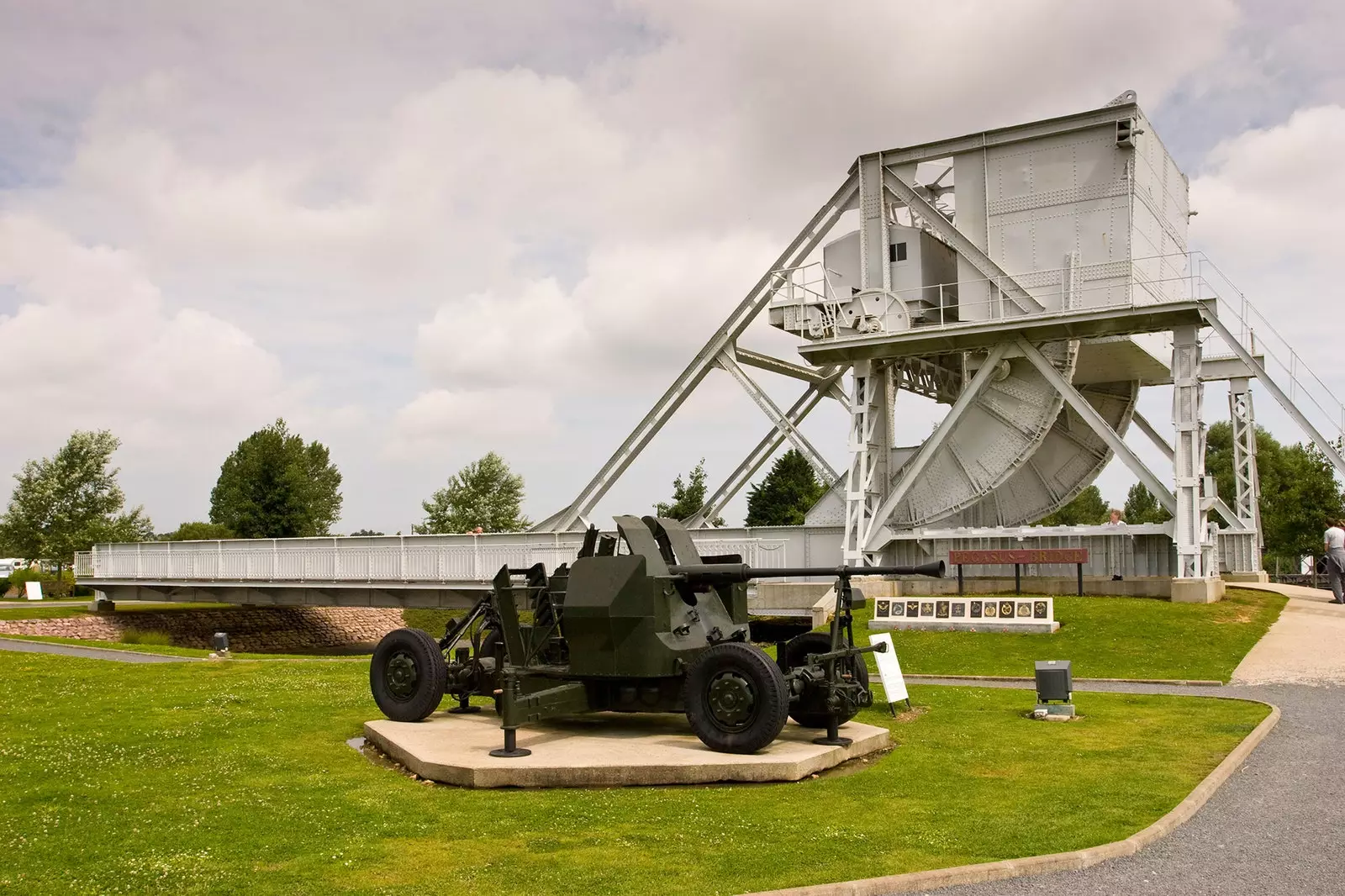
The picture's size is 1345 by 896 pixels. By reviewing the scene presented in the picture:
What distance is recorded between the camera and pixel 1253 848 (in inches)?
329

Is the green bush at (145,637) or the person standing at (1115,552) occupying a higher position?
the person standing at (1115,552)

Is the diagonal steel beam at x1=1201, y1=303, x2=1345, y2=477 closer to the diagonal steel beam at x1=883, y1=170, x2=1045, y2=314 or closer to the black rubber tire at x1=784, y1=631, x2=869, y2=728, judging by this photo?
the diagonal steel beam at x1=883, y1=170, x2=1045, y2=314

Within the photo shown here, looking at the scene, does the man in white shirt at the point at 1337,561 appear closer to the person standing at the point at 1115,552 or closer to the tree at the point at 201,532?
the person standing at the point at 1115,552

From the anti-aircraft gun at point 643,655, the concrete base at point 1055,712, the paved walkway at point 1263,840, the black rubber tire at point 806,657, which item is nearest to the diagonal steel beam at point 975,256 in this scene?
the paved walkway at point 1263,840

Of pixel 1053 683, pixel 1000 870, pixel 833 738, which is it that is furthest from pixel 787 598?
pixel 1000 870

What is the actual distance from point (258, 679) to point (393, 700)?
6767mm

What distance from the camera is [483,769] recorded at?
10.4 m

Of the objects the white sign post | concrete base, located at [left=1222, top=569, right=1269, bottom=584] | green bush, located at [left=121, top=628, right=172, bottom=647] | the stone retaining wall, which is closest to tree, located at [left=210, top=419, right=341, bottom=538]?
the stone retaining wall

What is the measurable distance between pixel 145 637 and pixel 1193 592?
3392 cm

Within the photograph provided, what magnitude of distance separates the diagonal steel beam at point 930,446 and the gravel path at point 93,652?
17.5 meters

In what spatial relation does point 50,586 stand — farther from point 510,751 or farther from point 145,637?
point 510,751

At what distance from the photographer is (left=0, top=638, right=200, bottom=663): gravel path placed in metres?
23.6

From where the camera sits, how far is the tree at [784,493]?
59594 millimetres

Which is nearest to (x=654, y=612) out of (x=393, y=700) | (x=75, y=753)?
(x=393, y=700)
